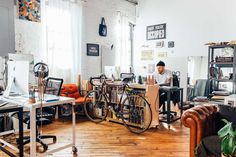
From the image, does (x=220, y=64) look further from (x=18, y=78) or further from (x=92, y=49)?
A: (x=18, y=78)

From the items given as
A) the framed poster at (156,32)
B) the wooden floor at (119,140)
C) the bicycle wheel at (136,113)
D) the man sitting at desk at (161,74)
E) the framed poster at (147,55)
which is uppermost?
the framed poster at (156,32)

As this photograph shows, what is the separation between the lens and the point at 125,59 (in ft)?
22.3

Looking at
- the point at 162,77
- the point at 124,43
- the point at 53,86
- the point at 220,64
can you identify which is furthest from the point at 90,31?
the point at 220,64

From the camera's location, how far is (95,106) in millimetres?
4625

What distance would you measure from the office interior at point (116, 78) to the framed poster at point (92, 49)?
0.03 metres

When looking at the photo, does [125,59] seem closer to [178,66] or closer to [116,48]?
[116,48]

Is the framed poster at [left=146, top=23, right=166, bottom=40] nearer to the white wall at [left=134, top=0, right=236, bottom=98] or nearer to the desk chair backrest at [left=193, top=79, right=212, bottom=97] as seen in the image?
the white wall at [left=134, top=0, right=236, bottom=98]

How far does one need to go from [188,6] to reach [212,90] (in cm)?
249

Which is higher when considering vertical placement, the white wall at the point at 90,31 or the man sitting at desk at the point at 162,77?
the white wall at the point at 90,31

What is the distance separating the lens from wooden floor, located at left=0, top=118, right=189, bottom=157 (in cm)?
288

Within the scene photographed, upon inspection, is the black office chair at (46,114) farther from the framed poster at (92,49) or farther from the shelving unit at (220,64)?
the shelving unit at (220,64)

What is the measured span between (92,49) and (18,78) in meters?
3.37

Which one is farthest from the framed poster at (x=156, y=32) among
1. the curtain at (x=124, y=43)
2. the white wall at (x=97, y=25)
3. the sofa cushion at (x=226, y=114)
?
the sofa cushion at (x=226, y=114)

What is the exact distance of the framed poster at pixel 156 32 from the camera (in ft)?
20.3
